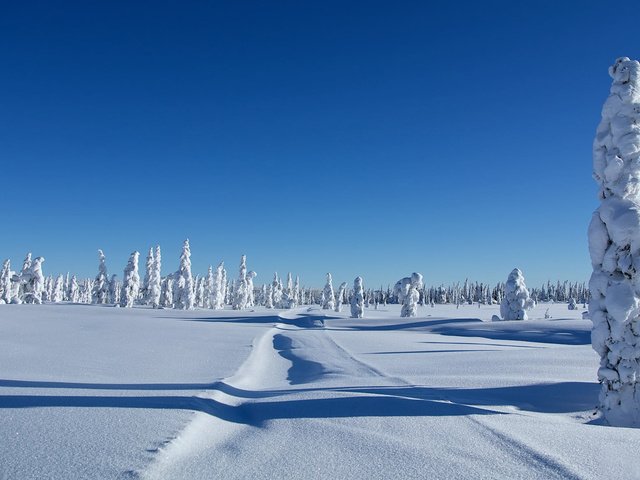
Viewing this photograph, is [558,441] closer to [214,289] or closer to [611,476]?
[611,476]

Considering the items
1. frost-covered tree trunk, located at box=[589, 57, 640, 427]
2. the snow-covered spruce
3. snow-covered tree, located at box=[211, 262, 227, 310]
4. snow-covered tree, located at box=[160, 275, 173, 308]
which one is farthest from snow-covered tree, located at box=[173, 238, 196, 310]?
frost-covered tree trunk, located at box=[589, 57, 640, 427]

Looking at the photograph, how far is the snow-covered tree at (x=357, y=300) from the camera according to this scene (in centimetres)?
4997

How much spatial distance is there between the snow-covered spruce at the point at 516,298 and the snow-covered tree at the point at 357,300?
59.8ft

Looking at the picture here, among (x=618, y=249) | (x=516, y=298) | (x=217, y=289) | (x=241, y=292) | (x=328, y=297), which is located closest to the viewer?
(x=618, y=249)

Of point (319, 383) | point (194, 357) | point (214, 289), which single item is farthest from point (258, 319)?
point (214, 289)

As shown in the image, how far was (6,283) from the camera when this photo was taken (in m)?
59.0

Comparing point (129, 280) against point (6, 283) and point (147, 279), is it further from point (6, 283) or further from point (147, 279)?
point (6, 283)

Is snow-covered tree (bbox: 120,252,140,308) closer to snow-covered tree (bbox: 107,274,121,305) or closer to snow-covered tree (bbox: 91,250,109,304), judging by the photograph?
snow-covered tree (bbox: 91,250,109,304)

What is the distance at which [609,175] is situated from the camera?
6.79 metres

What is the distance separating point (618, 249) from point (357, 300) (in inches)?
1760

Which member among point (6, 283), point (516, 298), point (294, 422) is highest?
point (6, 283)

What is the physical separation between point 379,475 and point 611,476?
5.82 ft

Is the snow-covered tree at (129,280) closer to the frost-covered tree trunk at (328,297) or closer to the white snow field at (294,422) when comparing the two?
the frost-covered tree trunk at (328,297)

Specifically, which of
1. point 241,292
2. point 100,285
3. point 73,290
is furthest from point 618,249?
point 73,290
